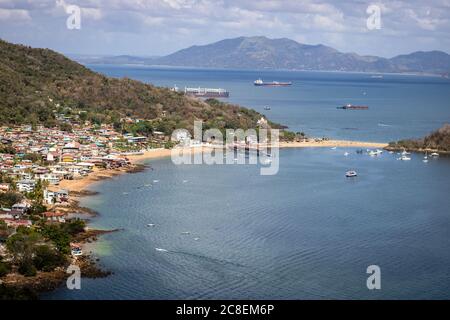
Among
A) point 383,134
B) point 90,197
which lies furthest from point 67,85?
point 90,197

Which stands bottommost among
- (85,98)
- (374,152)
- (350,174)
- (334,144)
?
(350,174)

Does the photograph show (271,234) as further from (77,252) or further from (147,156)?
(147,156)

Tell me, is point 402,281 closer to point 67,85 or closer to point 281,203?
point 281,203

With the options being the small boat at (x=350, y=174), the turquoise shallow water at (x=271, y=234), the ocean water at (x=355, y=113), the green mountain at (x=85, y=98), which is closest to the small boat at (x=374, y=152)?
the turquoise shallow water at (x=271, y=234)

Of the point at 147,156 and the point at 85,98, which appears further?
the point at 85,98

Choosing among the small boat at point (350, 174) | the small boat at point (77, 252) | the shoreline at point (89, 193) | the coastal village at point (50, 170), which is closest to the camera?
the shoreline at point (89, 193)

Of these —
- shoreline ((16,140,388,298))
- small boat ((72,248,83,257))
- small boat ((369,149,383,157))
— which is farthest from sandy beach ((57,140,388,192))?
small boat ((72,248,83,257))

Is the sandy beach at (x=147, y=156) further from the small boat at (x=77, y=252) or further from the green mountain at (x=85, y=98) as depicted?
the small boat at (x=77, y=252)

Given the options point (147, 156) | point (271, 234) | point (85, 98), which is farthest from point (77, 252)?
point (85, 98)
